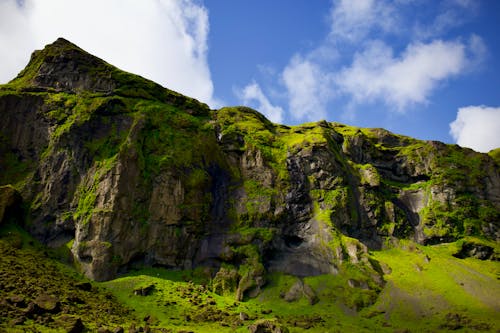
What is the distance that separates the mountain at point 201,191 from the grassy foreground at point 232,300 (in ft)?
9.03

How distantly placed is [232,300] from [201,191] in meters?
29.1

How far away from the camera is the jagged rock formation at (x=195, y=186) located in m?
86.8

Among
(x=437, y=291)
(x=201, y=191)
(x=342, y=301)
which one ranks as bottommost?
(x=342, y=301)

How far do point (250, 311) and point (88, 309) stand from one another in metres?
29.0

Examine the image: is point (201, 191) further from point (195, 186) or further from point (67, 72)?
point (67, 72)

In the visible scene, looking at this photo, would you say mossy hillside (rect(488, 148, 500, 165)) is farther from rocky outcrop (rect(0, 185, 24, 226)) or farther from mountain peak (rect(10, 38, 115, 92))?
rocky outcrop (rect(0, 185, 24, 226))

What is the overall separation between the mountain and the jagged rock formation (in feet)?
1.06

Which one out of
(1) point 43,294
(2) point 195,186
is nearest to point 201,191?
(2) point 195,186

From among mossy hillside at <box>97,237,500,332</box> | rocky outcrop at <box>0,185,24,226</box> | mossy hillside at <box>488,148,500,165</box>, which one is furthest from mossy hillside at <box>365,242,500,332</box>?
rocky outcrop at <box>0,185,24,226</box>

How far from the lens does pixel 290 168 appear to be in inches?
4547

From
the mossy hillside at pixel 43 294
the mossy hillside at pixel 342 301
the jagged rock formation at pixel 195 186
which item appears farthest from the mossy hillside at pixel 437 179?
the mossy hillside at pixel 43 294

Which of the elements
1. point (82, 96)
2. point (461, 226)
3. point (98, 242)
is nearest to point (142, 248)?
point (98, 242)

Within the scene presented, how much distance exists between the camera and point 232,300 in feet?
261

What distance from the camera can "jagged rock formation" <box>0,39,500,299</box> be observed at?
8675 cm
